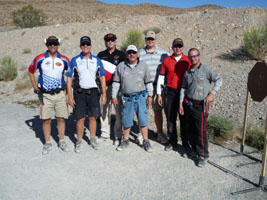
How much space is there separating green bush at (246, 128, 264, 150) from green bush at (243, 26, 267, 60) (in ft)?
18.2

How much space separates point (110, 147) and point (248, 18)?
480 inches

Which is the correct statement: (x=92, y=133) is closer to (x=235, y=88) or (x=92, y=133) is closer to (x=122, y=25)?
(x=235, y=88)

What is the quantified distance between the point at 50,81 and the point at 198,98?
250 cm

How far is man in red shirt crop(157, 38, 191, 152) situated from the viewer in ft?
14.3

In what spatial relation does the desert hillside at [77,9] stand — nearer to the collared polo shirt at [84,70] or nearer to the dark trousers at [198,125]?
the collared polo shirt at [84,70]

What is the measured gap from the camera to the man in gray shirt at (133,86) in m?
4.47

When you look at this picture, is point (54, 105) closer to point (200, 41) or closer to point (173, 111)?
point (173, 111)

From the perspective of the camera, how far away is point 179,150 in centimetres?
480

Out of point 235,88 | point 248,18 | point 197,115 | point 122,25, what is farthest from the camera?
point 122,25

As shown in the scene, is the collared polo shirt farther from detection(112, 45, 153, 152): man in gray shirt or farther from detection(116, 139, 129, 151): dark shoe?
detection(116, 139, 129, 151): dark shoe

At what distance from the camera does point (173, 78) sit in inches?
174

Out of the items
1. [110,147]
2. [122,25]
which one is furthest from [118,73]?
[122,25]

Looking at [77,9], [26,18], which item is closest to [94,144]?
[26,18]

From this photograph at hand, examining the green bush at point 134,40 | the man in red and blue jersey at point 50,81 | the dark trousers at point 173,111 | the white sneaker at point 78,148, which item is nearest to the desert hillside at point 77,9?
the green bush at point 134,40
